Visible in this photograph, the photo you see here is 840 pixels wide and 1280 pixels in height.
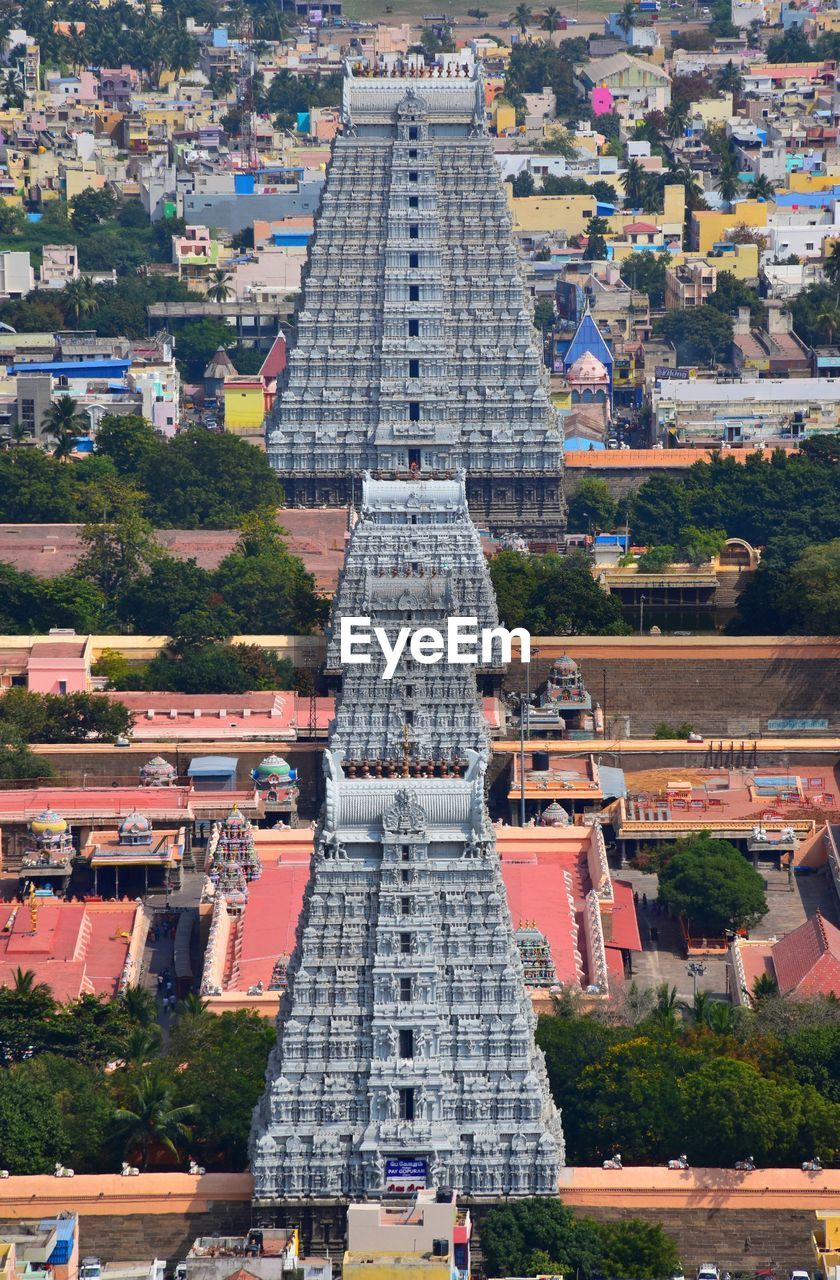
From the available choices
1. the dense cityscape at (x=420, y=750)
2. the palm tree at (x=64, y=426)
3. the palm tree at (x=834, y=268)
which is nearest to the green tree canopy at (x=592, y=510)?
the dense cityscape at (x=420, y=750)

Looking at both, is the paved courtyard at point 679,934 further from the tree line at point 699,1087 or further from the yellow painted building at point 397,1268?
the yellow painted building at point 397,1268

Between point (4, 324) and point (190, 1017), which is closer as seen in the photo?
point (190, 1017)

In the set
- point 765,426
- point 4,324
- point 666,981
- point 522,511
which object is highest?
point 4,324

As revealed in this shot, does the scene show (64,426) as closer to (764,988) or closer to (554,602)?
(554,602)

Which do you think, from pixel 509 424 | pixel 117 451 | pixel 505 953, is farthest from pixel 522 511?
pixel 505 953

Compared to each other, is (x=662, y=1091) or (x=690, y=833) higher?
(x=690, y=833)

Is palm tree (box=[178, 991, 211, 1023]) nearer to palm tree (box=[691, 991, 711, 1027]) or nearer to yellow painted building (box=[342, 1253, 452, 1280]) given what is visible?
palm tree (box=[691, 991, 711, 1027])

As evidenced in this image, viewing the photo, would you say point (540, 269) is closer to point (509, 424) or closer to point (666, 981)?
point (509, 424)
